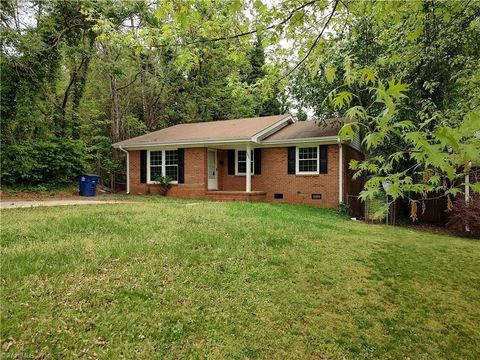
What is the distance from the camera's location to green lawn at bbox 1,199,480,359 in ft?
9.91

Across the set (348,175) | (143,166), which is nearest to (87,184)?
(143,166)

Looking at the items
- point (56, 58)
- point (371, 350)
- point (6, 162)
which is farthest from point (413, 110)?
point (6, 162)

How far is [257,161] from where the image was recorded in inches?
622

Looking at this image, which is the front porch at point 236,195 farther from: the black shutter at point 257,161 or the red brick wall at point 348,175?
the red brick wall at point 348,175

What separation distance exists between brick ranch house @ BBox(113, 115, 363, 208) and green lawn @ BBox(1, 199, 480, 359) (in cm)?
762

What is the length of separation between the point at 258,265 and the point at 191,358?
7.88 feet

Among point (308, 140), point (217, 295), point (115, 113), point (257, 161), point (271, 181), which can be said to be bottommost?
point (217, 295)

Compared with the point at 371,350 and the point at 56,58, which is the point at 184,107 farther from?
the point at 371,350

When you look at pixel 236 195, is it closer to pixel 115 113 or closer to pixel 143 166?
pixel 143 166

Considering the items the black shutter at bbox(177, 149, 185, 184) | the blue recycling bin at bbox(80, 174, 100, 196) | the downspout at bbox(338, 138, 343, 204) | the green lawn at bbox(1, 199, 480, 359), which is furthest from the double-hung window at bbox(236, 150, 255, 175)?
the green lawn at bbox(1, 199, 480, 359)

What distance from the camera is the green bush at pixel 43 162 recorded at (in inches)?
532

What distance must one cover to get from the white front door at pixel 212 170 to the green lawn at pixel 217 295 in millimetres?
9208

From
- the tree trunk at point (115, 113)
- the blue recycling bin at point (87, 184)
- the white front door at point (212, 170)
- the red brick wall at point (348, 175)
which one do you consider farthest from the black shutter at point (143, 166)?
the red brick wall at point (348, 175)

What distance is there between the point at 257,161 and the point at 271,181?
1.23 meters
